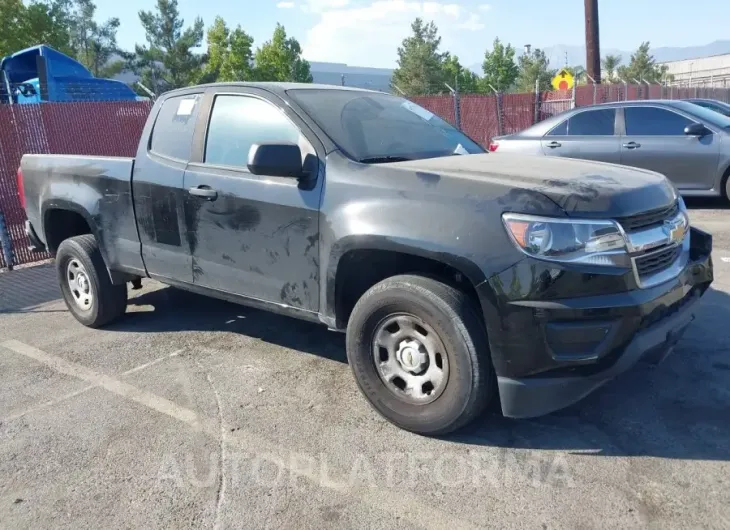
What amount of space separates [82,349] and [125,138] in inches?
248

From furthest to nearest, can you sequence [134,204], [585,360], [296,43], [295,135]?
1. [296,43]
2. [134,204]
3. [295,135]
4. [585,360]

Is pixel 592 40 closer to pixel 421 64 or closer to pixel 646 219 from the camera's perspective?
pixel 646 219

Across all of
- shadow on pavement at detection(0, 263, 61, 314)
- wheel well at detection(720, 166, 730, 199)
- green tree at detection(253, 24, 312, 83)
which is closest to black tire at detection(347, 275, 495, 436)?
shadow on pavement at detection(0, 263, 61, 314)

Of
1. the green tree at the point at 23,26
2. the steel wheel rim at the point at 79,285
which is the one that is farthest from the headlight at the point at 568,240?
the green tree at the point at 23,26

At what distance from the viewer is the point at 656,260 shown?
10.6ft

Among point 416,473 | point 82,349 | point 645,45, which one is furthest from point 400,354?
point 645,45

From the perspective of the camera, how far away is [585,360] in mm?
2982

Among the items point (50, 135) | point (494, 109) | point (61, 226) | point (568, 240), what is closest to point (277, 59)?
point (494, 109)

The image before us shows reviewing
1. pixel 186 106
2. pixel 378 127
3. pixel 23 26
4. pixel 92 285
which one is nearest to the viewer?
pixel 378 127

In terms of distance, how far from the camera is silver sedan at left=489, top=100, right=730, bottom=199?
352 inches

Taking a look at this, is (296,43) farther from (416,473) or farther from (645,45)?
(416,473)

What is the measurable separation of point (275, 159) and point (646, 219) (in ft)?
6.34

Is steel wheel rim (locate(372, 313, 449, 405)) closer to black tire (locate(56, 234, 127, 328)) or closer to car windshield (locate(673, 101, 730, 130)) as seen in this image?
black tire (locate(56, 234, 127, 328))

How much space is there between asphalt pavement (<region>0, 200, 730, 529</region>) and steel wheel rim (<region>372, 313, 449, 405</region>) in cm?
25
